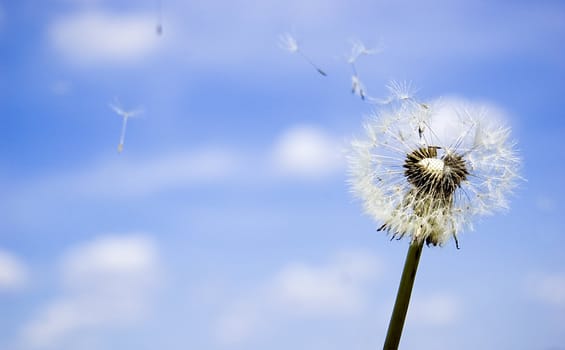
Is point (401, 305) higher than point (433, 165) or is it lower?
lower

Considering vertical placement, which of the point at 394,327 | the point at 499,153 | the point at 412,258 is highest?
the point at 499,153

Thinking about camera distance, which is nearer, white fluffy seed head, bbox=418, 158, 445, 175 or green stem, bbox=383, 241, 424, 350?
green stem, bbox=383, 241, 424, 350

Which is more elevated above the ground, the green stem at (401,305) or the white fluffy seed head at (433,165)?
the white fluffy seed head at (433,165)

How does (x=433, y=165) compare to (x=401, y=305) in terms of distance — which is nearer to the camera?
(x=401, y=305)

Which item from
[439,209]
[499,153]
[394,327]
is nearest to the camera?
[394,327]

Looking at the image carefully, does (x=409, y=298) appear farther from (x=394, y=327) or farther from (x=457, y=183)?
(x=457, y=183)

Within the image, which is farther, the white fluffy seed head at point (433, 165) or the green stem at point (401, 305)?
the white fluffy seed head at point (433, 165)

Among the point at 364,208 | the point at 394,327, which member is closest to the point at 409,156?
the point at 364,208

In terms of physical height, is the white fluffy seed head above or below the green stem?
above
